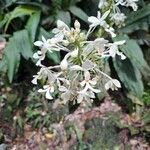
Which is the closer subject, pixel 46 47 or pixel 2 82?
pixel 46 47

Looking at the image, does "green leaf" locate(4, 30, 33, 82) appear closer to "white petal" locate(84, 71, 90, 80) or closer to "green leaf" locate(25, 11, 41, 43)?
"green leaf" locate(25, 11, 41, 43)

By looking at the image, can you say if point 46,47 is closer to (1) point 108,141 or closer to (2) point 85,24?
(1) point 108,141

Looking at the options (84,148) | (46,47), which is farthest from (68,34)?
(84,148)

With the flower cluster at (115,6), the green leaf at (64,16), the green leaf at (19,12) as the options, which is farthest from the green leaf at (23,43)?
the flower cluster at (115,6)

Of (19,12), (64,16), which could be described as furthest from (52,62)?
(19,12)

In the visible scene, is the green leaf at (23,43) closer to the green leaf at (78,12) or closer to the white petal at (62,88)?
the green leaf at (78,12)

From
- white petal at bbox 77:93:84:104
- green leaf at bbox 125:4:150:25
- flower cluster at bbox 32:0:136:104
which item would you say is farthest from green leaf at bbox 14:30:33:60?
white petal at bbox 77:93:84:104
